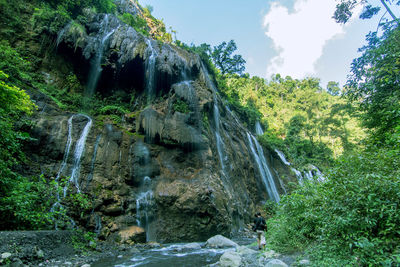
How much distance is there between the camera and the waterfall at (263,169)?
21.1 metres

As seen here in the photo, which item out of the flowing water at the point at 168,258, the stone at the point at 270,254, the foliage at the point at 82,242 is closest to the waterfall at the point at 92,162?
the foliage at the point at 82,242

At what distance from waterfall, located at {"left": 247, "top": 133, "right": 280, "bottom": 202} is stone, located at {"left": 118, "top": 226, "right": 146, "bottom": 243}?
14.3 meters

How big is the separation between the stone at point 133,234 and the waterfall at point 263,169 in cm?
1428

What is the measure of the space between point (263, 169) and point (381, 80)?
14.1 metres

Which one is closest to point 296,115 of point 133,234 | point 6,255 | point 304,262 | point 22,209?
point 133,234

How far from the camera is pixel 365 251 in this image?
3607 mm

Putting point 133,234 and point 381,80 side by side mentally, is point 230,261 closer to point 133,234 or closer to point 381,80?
point 133,234

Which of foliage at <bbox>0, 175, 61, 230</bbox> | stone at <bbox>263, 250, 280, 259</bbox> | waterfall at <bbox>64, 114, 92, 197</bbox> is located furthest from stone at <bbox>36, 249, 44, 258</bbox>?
stone at <bbox>263, 250, 280, 259</bbox>

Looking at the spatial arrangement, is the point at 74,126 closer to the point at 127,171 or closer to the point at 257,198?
the point at 127,171

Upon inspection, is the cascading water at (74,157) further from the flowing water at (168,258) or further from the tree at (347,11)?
the tree at (347,11)

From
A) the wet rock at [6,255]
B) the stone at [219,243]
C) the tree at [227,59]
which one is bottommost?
the stone at [219,243]

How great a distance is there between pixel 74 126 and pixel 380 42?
16707mm

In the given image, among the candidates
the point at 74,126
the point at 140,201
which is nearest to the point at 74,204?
the point at 140,201

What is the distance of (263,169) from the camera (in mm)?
22328
